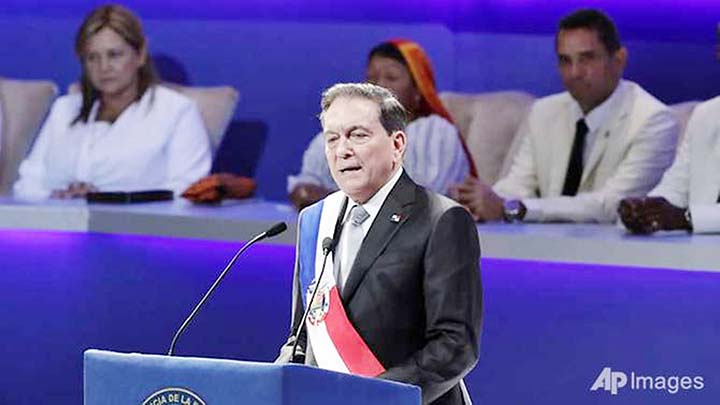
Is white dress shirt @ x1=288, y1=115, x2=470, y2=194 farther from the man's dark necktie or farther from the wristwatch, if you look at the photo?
the wristwatch

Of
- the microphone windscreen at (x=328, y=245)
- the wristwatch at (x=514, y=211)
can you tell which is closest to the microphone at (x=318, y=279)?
the microphone windscreen at (x=328, y=245)

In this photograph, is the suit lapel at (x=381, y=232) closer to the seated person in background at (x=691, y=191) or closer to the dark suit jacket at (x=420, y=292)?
the dark suit jacket at (x=420, y=292)

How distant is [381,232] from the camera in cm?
279

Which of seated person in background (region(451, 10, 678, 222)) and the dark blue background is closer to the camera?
the dark blue background

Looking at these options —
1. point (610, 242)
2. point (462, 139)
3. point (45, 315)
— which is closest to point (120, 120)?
point (462, 139)

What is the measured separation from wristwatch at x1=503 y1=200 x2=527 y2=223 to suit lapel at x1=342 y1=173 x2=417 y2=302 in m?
2.03

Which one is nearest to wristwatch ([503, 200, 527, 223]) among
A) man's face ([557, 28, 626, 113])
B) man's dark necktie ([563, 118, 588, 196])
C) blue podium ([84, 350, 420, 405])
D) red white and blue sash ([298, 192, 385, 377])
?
man's dark necktie ([563, 118, 588, 196])

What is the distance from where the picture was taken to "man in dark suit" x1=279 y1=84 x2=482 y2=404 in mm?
2693

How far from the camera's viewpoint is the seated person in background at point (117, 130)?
20.4 ft

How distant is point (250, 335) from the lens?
14.9 feet

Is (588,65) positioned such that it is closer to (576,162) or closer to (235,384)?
(576,162)

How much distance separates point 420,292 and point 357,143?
26cm

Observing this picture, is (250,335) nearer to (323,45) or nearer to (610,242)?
(610,242)

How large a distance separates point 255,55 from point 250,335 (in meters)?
2.61
